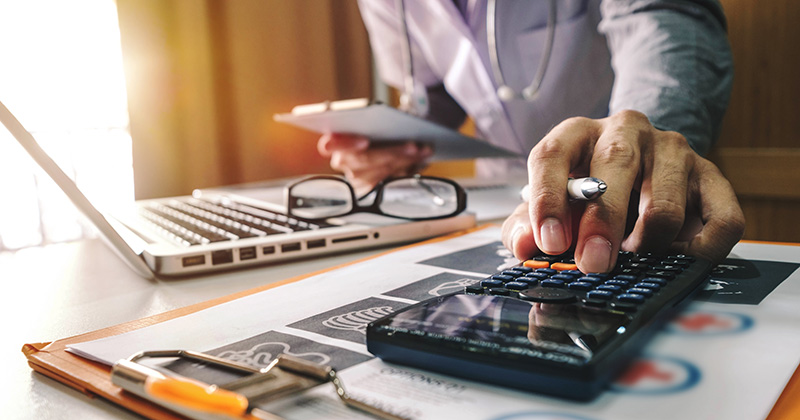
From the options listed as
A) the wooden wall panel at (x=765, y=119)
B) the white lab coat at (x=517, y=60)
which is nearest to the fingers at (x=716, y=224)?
the white lab coat at (x=517, y=60)

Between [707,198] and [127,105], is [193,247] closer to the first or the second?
[707,198]

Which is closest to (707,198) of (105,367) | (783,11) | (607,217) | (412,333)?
(607,217)

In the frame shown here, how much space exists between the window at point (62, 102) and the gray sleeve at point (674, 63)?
4.73ft

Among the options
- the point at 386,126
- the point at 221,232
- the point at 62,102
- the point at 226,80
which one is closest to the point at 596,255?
the point at 221,232

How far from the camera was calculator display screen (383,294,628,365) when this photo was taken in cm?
21

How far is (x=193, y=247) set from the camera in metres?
0.47

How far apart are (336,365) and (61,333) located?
20 cm

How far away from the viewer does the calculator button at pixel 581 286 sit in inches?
11.4

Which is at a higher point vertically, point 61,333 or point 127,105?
point 127,105

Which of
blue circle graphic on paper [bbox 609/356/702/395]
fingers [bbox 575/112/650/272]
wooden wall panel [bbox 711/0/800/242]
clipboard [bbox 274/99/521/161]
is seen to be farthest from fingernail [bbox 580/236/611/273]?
wooden wall panel [bbox 711/0/800/242]

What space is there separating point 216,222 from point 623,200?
41cm

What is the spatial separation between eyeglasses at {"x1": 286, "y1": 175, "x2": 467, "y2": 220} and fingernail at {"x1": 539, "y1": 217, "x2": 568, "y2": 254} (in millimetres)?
241

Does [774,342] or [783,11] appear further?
[783,11]

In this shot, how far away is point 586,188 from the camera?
344 mm
